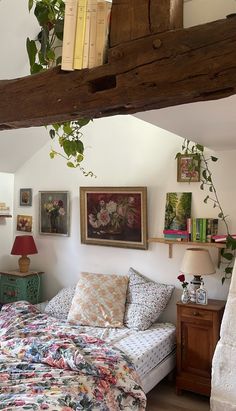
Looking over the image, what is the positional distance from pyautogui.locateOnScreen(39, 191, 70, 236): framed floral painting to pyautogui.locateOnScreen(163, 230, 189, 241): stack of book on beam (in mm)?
1332

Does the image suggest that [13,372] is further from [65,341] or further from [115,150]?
[115,150]

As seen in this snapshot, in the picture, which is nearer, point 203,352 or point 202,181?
point 203,352

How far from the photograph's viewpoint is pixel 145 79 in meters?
1.31

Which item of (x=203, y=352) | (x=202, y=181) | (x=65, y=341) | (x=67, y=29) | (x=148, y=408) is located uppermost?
(x=67, y=29)

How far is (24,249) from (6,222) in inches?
25.5

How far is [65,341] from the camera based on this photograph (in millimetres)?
2680

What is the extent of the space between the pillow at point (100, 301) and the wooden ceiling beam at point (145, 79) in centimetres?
242

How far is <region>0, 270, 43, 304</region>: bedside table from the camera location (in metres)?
4.32

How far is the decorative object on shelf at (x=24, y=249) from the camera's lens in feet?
14.3

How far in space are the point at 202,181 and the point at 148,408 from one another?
2047 mm

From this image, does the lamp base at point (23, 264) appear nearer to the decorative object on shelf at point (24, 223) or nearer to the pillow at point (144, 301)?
the decorative object on shelf at point (24, 223)

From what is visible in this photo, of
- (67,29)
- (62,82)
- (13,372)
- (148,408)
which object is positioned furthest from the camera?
(148,408)

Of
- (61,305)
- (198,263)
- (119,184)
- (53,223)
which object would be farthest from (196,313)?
(53,223)

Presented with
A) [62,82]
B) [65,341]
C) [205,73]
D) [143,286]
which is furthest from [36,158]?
[205,73]
